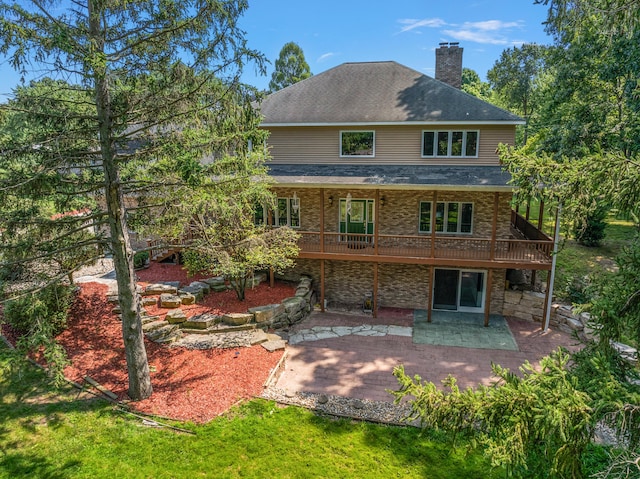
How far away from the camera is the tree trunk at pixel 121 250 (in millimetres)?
8125

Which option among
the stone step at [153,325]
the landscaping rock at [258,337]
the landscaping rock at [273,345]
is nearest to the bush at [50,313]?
the stone step at [153,325]

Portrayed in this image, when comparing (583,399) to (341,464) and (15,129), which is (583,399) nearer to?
(341,464)

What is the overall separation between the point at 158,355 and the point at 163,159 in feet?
19.5

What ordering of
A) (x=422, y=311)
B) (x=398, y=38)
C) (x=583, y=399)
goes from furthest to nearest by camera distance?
1. (x=398, y=38)
2. (x=422, y=311)
3. (x=583, y=399)

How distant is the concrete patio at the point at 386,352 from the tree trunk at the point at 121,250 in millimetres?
3758

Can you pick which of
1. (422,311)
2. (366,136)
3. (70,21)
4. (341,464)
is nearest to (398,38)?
(366,136)

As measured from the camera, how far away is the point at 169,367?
1083cm

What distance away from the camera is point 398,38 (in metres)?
22.5

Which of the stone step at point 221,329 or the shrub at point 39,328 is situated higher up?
the shrub at point 39,328

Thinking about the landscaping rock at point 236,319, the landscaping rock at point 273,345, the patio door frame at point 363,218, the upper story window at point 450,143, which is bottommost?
the landscaping rock at point 273,345

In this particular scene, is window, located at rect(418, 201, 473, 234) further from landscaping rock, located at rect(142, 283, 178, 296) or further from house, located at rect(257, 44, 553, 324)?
landscaping rock, located at rect(142, 283, 178, 296)

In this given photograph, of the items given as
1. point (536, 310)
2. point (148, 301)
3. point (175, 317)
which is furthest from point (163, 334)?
point (536, 310)

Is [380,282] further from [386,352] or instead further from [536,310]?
[536,310]

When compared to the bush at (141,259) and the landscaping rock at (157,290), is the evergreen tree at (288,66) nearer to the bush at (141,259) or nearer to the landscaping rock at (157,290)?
the bush at (141,259)
